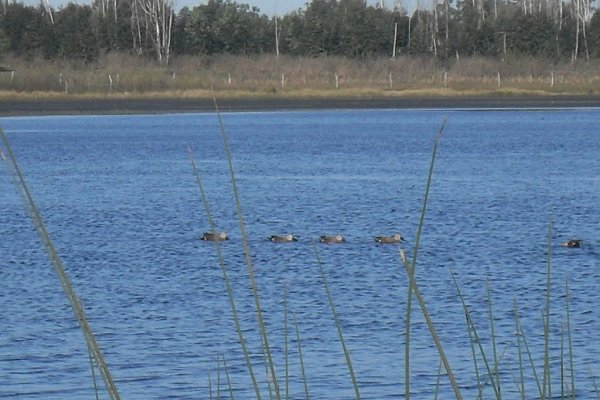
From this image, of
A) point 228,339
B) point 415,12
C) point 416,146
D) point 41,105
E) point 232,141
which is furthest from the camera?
point 415,12

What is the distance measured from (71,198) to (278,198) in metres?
4.42

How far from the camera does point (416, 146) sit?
41.9 m

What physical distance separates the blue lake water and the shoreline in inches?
567

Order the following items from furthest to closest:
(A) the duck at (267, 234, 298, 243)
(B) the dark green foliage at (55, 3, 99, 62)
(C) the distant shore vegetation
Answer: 1. (B) the dark green foliage at (55, 3, 99, 62)
2. (C) the distant shore vegetation
3. (A) the duck at (267, 234, 298, 243)

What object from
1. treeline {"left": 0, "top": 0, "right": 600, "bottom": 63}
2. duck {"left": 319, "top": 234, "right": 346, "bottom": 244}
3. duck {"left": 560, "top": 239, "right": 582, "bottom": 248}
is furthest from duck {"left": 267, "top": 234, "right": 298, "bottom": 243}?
treeline {"left": 0, "top": 0, "right": 600, "bottom": 63}

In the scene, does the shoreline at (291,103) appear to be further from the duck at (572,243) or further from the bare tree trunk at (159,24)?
the duck at (572,243)

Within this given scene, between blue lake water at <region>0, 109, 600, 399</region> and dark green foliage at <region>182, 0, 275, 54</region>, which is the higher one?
dark green foliage at <region>182, 0, 275, 54</region>

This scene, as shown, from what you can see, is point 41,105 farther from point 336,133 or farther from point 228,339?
point 228,339

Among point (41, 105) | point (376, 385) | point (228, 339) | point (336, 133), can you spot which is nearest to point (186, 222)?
point (228, 339)

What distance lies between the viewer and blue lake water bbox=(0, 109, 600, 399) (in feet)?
32.4

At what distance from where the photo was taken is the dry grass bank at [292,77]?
59688mm

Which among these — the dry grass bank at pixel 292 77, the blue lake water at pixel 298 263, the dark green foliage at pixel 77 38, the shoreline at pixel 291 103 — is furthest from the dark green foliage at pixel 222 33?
the blue lake water at pixel 298 263

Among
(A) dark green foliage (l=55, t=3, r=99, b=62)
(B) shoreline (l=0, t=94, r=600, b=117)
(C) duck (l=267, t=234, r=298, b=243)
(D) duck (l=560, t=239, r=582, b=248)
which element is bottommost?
(B) shoreline (l=0, t=94, r=600, b=117)

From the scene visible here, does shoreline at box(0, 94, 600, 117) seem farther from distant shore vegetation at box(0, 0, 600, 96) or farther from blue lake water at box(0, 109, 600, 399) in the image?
blue lake water at box(0, 109, 600, 399)
